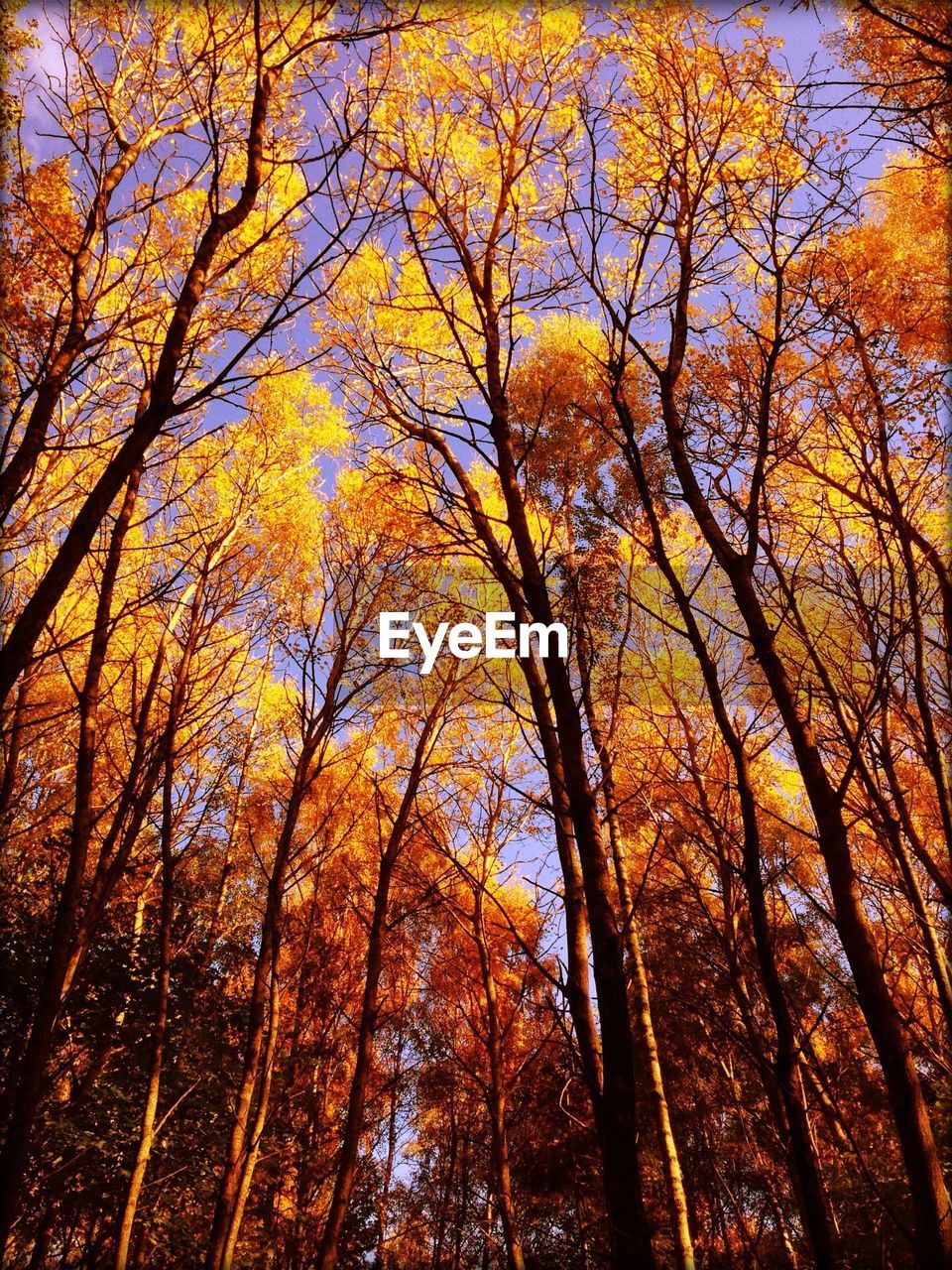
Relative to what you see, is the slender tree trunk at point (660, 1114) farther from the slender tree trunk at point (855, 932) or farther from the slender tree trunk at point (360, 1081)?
the slender tree trunk at point (855, 932)

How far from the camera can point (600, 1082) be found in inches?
80.7

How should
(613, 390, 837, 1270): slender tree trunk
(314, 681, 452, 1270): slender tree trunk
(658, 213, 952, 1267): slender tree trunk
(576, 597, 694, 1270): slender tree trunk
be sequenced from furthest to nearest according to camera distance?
(576, 597, 694, 1270): slender tree trunk
(314, 681, 452, 1270): slender tree trunk
(658, 213, 952, 1267): slender tree trunk
(613, 390, 837, 1270): slender tree trunk

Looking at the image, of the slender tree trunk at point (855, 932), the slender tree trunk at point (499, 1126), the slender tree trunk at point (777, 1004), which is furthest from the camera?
the slender tree trunk at point (499, 1126)

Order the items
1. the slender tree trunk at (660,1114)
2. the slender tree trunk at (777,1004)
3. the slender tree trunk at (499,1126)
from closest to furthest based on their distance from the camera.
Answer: the slender tree trunk at (777,1004) < the slender tree trunk at (660,1114) < the slender tree trunk at (499,1126)

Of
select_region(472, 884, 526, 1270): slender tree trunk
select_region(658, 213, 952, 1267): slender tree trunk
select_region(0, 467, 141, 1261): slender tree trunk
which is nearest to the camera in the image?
select_region(658, 213, 952, 1267): slender tree trunk

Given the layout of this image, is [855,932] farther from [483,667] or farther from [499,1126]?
[499,1126]

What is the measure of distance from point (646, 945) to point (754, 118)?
529 inches

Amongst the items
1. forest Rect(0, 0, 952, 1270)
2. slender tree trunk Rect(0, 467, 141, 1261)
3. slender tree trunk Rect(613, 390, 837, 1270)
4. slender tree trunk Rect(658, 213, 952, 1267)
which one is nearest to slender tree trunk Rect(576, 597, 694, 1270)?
forest Rect(0, 0, 952, 1270)

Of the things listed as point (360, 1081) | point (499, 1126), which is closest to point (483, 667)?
point (360, 1081)

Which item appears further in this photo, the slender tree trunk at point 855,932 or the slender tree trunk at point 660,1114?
the slender tree trunk at point 660,1114

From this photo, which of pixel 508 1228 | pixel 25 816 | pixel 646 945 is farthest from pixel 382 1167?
pixel 25 816

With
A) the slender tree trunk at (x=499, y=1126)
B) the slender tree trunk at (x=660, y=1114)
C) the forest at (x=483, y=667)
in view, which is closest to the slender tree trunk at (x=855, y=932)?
the forest at (x=483, y=667)

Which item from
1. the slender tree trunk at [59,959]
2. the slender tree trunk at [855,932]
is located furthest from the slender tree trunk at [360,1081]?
the slender tree trunk at [855,932]

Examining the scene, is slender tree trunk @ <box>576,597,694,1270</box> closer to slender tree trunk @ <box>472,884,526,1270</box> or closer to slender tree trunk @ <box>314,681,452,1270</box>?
slender tree trunk @ <box>472,884,526,1270</box>
